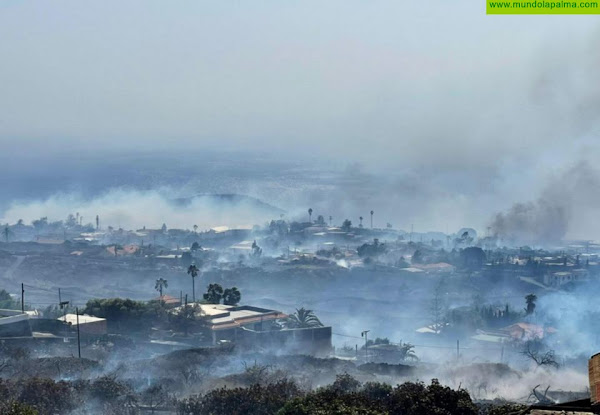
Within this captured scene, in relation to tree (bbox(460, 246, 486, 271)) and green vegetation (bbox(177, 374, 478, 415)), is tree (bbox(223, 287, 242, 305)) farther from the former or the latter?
tree (bbox(460, 246, 486, 271))

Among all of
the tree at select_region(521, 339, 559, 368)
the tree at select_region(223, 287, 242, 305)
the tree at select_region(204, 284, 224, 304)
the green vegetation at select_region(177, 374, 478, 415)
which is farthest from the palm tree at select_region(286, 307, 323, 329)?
the green vegetation at select_region(177, 374, 478, 415)

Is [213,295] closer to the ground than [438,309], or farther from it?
farther from it

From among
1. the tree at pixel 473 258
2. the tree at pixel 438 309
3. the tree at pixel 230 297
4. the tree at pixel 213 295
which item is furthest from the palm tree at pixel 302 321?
the tree at pixel 473 258

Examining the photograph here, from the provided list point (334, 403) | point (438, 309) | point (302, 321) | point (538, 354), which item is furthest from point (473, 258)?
point (334, 403)

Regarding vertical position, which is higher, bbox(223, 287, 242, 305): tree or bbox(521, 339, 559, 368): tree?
bbox(223, 287, 242, 305): tree

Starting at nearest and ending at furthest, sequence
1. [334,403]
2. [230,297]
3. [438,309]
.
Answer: [334,403], [230,297], [438,309]

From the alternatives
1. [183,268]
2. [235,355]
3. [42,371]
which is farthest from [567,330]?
[183,268]

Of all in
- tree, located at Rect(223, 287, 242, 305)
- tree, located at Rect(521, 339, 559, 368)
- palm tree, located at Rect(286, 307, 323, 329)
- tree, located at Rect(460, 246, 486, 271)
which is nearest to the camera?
tree, located at Rect(521, 339, 559, 368)

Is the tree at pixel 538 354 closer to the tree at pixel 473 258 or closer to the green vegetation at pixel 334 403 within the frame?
the green vegetation at pixel 334 403

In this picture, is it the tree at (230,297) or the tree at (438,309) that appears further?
the tree at (438,309)

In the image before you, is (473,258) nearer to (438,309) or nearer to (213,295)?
(438,309)

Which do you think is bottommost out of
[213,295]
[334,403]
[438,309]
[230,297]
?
[438,309]

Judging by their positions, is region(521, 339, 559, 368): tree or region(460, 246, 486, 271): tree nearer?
region(521, 339, 559, 368): tree
